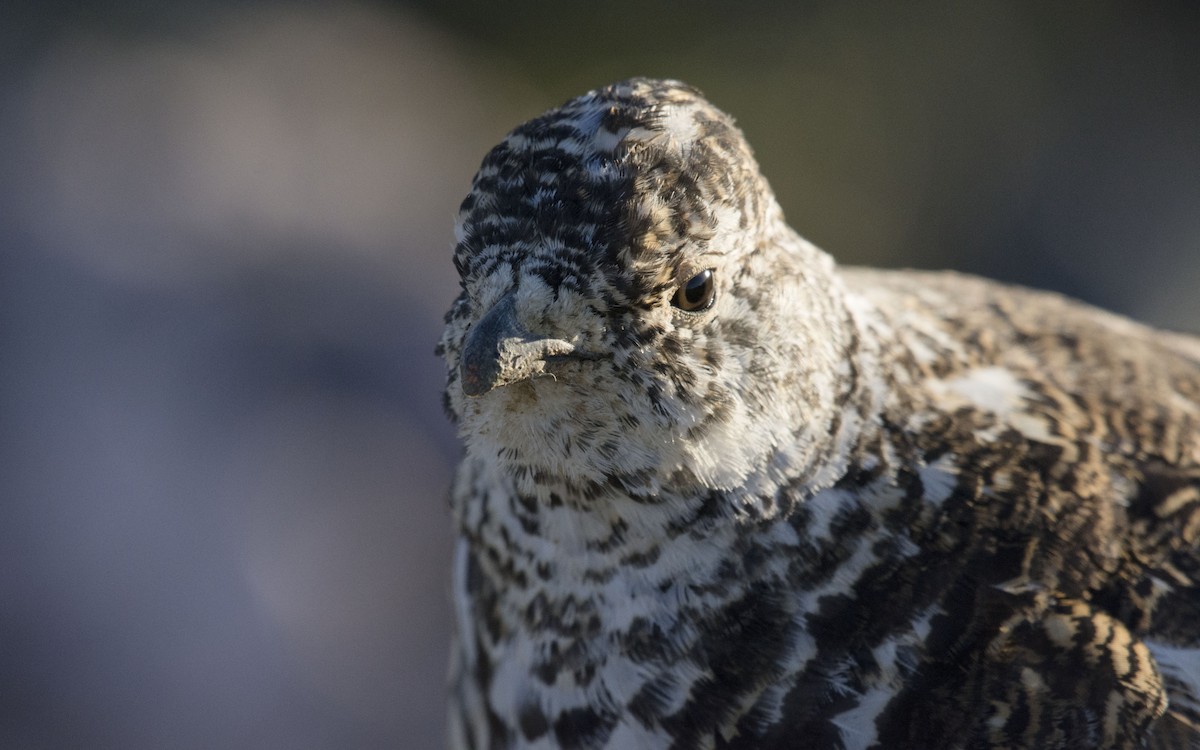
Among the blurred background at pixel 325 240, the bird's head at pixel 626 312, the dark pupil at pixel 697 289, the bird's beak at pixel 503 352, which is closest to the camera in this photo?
the bird's beak at pixel 503 352

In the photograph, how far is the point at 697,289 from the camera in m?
2.58

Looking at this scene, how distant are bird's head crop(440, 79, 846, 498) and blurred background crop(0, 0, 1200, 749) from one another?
3442 millimetres

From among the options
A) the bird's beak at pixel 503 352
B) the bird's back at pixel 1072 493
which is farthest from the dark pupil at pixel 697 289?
the bird's back at pixel 1072 493

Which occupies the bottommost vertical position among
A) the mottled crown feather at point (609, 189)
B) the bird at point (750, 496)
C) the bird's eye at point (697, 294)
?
the bird at point (750, 496)

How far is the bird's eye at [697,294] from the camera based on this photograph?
2562 mm

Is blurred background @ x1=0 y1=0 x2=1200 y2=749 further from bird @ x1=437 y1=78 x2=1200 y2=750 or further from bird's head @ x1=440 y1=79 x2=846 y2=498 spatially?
bird's head @ x1=440 y1=79 x2=846 y2=498

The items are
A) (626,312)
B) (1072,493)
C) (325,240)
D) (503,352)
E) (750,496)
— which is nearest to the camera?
(503,352)

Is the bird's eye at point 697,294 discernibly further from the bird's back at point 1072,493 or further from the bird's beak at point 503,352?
the bird's back at point 1072,493

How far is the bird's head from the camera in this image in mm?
2463

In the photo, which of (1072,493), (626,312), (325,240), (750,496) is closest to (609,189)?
(626,312)

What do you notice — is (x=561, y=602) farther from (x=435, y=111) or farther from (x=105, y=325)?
(x=435, y=111)

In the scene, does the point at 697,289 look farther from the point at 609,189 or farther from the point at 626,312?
the point at 609,189

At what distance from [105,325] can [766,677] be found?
177 inches

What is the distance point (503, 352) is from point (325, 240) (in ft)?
16.0
